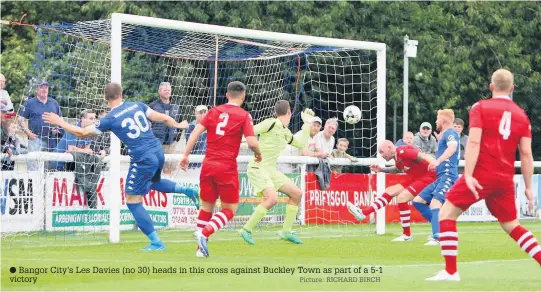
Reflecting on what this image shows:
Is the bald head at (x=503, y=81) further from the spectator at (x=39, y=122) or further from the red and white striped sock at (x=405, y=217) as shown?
the spectator at (x=39, y=122)

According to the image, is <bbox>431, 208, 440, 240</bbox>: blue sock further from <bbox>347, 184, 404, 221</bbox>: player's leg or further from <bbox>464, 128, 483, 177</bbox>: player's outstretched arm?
<bbox>464, 128, 483, 177</bbox>: player's outstretched arm

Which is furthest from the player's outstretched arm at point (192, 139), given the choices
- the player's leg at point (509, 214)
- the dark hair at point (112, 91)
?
the player's leg at point (509, 214)

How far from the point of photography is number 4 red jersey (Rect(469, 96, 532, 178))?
10422mm

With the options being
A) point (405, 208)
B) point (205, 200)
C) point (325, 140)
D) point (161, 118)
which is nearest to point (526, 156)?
point (205, 200)

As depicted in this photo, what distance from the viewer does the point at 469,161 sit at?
33.9 feet

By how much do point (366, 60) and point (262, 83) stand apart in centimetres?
875

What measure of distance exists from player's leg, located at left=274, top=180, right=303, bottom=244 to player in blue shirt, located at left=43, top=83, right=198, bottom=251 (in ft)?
7.05

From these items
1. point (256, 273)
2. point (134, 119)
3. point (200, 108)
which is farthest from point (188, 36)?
point (256, 273)

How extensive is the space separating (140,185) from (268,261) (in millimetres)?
2465

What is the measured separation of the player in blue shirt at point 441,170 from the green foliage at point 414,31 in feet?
43.2

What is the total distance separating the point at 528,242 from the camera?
426 inches

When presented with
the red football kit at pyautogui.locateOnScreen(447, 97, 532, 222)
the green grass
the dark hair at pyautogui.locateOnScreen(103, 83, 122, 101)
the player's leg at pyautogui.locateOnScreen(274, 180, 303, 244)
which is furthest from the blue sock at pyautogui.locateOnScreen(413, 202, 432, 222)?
the red football kit at pyautogui.locateOnScreen(447, 97, 532, 222)

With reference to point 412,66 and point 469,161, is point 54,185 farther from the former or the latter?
point 412,66

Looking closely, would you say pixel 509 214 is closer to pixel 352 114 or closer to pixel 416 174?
pixel 416 174
